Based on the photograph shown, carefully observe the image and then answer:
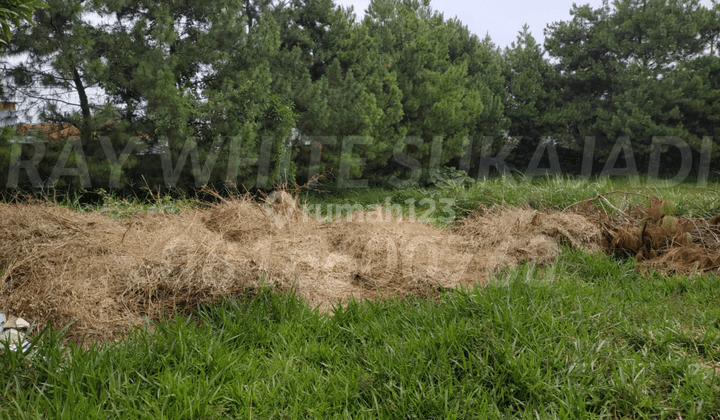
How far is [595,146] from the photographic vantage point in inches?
487

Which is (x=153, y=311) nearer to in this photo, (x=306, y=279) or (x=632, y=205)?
(x=306, y=279)

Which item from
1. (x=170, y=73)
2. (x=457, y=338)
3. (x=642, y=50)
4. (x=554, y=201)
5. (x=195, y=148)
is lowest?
(x=457, y=338)

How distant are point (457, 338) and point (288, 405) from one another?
0.80 m

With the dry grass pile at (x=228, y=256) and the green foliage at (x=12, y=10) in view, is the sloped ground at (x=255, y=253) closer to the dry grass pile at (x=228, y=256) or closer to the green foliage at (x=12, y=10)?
the dry grass pile at (x=228, y=256)

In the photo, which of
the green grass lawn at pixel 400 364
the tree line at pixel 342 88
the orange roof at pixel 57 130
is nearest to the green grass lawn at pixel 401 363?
the green grass lawn at pixel 400 364

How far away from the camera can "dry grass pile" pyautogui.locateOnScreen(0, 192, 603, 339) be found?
2592 millimetres

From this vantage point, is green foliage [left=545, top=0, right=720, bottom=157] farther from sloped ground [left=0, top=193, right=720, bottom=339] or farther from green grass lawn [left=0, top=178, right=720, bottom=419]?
green grass lawn [left=0, top=178, right=720, bottom=419]

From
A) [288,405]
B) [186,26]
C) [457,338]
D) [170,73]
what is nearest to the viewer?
[288,405]

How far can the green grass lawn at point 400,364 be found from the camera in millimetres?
1746

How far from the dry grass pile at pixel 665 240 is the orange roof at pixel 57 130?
6038 mm

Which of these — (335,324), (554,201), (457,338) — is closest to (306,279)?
(335,324)

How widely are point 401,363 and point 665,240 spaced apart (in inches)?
115

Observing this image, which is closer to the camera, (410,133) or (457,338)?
(457,338)

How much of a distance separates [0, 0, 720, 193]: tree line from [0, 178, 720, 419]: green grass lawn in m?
2.58
